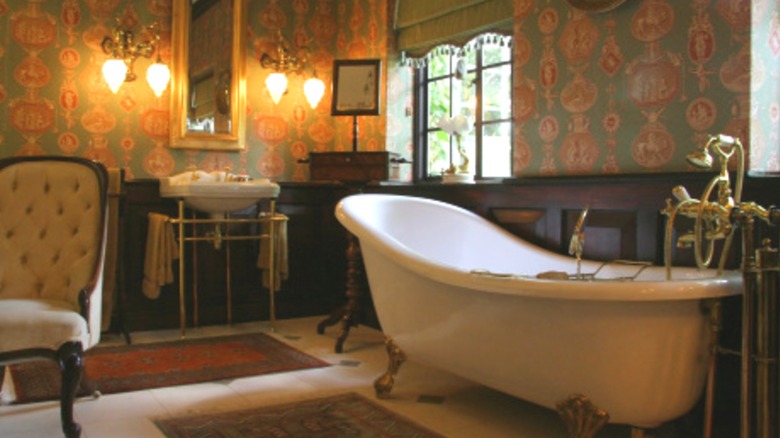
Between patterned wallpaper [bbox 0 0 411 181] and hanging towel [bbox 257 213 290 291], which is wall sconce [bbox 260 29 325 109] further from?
hanging towel [bbox 257 213 290 291]

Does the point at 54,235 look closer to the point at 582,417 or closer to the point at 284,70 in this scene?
the point at 582,417

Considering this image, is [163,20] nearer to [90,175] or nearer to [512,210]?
[90,175]

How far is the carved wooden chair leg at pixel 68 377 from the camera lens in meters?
2.18

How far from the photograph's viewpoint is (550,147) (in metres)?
3.27

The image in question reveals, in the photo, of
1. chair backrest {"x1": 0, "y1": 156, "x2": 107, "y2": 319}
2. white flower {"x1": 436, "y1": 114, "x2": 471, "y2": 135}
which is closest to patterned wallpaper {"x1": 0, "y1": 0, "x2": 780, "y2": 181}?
white flower {"x1": 436, "y1": 114, "x2": 471, "y2": 135}

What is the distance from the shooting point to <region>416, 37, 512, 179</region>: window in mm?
4000

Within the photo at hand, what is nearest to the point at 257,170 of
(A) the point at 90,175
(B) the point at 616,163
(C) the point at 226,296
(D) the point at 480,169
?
(C) the point at 226,296

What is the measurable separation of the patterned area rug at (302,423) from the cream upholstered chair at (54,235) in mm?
464

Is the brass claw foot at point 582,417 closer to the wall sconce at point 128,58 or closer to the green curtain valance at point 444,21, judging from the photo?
the green curtain valance at point 444,21

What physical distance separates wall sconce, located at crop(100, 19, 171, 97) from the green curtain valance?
5.02 ft

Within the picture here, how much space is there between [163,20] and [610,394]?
3579mm

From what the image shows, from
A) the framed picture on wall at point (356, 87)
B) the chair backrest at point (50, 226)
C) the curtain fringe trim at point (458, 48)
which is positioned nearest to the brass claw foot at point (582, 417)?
the chair backrest at point (50, 226)

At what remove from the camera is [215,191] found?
3791 millimetres

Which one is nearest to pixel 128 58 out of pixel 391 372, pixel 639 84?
pixel 391 372
